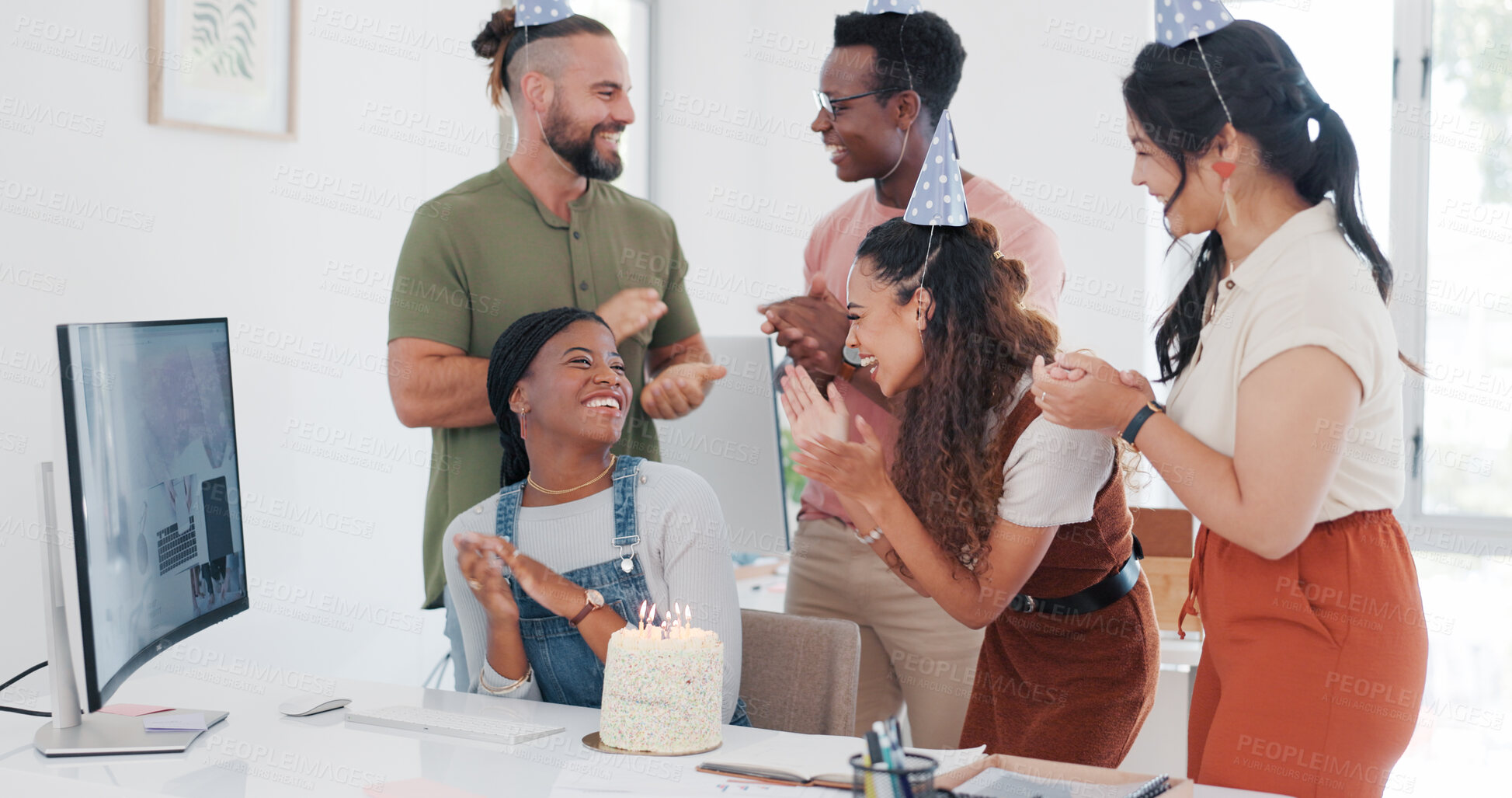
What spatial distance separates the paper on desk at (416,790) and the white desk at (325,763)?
0.06ft

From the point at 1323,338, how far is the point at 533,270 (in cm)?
132

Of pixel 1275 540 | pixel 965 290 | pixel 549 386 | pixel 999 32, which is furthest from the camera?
pixel 999 32

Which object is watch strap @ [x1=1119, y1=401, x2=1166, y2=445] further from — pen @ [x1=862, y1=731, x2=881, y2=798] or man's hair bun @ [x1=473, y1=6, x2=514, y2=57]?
man's hair bun @ [x1=473, y1=6, x2=514, y2=57]

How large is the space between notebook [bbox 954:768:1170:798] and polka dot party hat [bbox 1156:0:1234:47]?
826 mm

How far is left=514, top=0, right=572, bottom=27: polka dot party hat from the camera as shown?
7.00 feet

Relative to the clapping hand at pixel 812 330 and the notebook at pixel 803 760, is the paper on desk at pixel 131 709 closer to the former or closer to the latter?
the notebook at pixel 803 760

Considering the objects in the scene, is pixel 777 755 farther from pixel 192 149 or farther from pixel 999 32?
pixel 999 32

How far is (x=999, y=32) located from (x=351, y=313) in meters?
2.19

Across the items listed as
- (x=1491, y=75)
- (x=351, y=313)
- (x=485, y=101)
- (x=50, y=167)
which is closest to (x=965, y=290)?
(x=50, y=167)

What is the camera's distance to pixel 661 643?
1294 millimetres

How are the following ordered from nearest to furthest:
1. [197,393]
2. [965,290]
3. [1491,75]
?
[197,393] < [965,290] < [1491,75]

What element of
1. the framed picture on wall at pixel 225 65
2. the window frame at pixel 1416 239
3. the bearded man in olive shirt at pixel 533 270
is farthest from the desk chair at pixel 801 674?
the window frame at pixel 1416 239

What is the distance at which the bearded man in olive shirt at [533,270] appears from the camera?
1.99 m

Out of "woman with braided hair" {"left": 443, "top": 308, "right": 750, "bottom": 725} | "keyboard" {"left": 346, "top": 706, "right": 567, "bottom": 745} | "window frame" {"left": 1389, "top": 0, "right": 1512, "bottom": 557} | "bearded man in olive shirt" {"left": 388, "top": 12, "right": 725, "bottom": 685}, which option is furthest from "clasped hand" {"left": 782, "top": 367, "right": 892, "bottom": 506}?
"window frame" {"left": 1389, "top": 0, "right": 1512, "bottom": 557}
